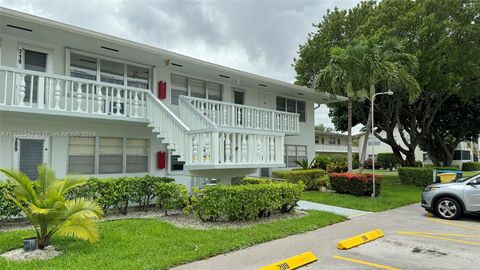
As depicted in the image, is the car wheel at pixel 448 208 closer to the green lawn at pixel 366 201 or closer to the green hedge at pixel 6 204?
the green lawn at pixel 366 201

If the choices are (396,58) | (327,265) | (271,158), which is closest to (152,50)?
(271,158)

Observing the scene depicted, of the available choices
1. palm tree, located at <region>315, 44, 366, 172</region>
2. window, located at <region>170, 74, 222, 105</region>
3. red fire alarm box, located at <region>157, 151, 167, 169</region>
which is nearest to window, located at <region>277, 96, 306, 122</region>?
palm tree, located at <region>315, 44, 366, 172</region>

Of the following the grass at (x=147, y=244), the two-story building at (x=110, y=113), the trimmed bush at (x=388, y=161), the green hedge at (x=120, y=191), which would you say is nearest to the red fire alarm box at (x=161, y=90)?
the two-story building at (x=110, y=113)

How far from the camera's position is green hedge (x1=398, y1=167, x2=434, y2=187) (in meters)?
19.5

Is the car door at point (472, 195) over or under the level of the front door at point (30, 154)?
under

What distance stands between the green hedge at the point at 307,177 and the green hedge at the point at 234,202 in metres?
6.41

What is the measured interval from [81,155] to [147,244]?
5740 mm

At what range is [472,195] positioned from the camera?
9.66 metres

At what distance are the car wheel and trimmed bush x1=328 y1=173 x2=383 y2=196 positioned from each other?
3.80 metres

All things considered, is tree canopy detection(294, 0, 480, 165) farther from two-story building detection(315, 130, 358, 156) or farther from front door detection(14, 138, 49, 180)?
two-story building detection(315, 130, 358, 156)

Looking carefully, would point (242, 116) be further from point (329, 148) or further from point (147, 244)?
point (329, 148)

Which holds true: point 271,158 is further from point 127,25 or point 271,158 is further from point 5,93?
point 127,25

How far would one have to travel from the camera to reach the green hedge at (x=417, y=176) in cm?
1950

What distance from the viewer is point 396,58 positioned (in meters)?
15.9
